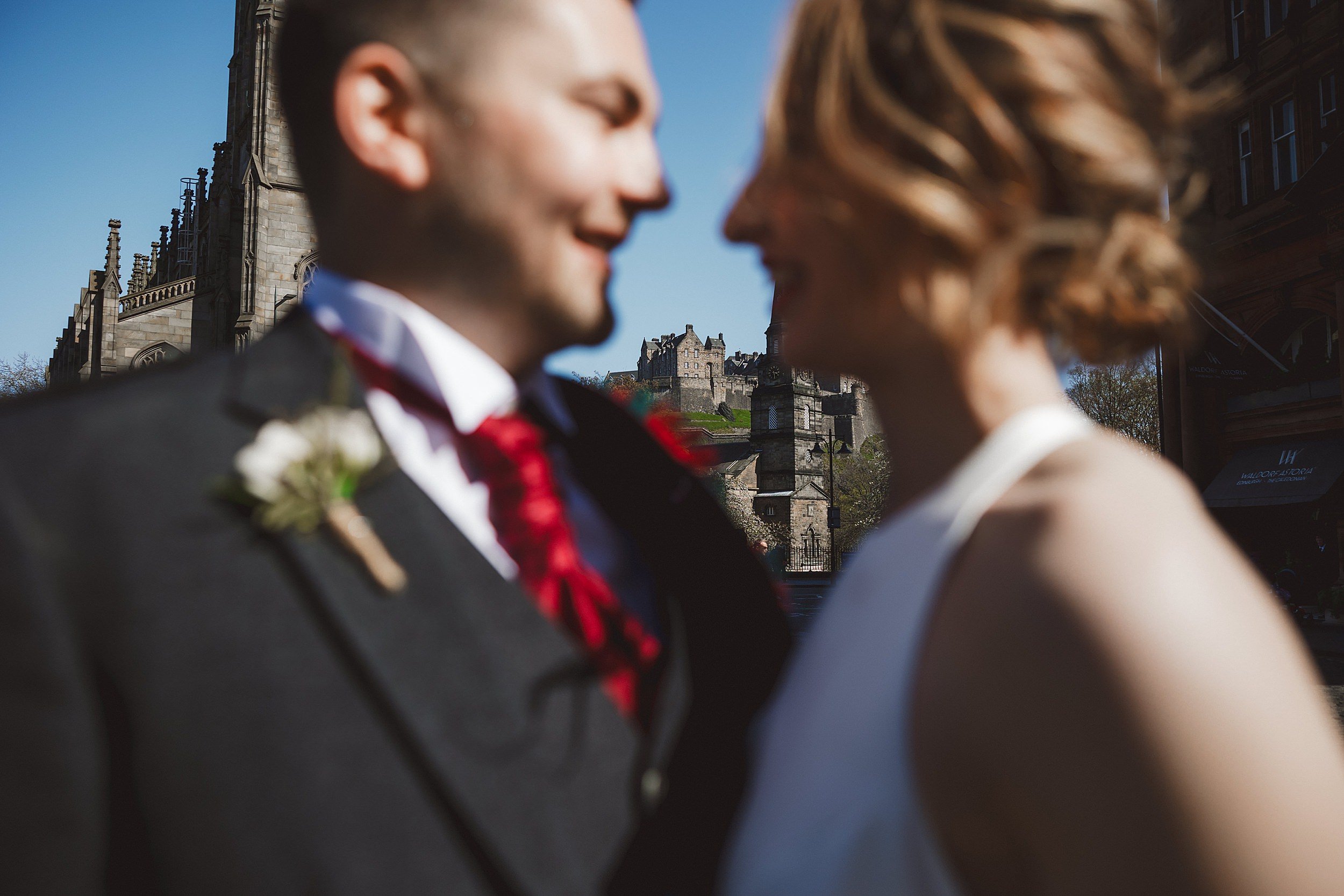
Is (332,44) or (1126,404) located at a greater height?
(1126,404)

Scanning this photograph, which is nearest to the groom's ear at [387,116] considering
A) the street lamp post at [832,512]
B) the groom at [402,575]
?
the groom at [402,575]

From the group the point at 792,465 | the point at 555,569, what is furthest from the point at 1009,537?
the point at 792,465

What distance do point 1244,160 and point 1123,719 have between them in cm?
2626

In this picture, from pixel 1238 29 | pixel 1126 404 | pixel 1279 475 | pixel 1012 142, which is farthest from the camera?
pixel 1126 404

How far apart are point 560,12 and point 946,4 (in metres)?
0.64

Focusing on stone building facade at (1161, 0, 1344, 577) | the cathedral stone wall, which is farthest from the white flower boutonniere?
the cathedral stone wall

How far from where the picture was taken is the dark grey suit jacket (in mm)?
1065

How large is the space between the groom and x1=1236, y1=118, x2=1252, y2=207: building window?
83.1ft

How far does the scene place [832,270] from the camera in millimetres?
1385

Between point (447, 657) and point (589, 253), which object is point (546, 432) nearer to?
point (589, 253)

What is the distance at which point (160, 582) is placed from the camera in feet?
3.66

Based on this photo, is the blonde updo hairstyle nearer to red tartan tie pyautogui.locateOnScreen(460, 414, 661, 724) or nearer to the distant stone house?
red tartan tie pyautogui.locateOnScreen(460, 414, 661, 724)

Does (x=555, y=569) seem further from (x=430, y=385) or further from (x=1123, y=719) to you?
(x=1123, y=719)

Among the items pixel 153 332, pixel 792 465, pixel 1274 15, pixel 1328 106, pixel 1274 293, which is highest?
pixel 1274 15
